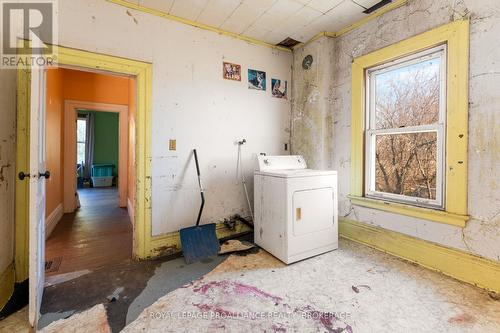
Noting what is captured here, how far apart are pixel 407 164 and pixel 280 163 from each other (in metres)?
1.25

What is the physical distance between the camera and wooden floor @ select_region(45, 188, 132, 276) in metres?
2.20

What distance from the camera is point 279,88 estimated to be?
3.04 meters

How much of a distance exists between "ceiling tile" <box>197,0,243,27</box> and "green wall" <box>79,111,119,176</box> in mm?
6610

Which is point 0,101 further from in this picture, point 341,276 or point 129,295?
point 341,276

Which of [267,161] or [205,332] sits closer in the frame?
[205,332]

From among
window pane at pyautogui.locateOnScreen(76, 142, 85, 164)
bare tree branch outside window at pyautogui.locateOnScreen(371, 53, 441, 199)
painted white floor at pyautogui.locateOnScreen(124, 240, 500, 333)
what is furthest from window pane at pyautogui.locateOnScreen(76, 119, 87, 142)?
bare tree branch outside window at pyautogui.locateOnScreen(371, 53, 441, 199)

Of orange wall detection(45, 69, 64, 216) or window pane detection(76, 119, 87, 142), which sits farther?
window pane detection(76, 119, 87, 142)

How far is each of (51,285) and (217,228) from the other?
1.47m

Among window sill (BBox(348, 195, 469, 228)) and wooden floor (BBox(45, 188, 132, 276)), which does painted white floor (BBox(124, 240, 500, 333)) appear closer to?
window sill (BBox(348, 195, 469, 228))

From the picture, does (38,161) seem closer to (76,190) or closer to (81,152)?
(76,190)

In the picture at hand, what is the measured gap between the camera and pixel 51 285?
5.80 ft

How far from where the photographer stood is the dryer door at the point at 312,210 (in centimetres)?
214

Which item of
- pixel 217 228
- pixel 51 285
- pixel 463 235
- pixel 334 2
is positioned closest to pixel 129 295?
pixel 51 285
